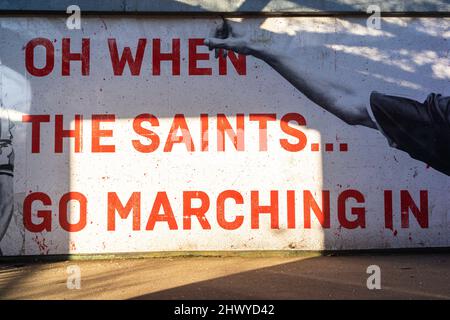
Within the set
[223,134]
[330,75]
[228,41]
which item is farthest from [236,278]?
[228,41]

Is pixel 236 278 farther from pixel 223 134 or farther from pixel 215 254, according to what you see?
pixel 223 134

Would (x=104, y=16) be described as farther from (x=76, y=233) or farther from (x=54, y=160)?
(x=76, y=233)

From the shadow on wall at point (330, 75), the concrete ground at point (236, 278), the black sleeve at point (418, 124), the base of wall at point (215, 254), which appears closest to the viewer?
the concrete ground at point (236, 278)

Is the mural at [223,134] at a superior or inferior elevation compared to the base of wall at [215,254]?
superior

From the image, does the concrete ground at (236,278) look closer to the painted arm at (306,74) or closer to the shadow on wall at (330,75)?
the shadow on wall at (330,75)

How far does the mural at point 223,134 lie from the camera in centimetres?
815

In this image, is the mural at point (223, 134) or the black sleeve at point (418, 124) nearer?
the mural at point (223, 134)

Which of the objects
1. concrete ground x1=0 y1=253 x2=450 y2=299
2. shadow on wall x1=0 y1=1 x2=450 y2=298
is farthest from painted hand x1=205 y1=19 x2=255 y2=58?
concrete ground x1=0 y1=253 x2=450 y2=299

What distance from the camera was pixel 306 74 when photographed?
8.38 meters

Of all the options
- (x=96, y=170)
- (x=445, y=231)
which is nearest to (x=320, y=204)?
(x=445, y=231)

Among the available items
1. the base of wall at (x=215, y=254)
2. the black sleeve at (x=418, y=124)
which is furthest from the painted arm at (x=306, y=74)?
the base of wall at (x=215, y=254)

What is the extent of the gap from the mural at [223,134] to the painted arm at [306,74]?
0.07ft

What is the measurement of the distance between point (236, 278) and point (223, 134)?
2.42 metres
